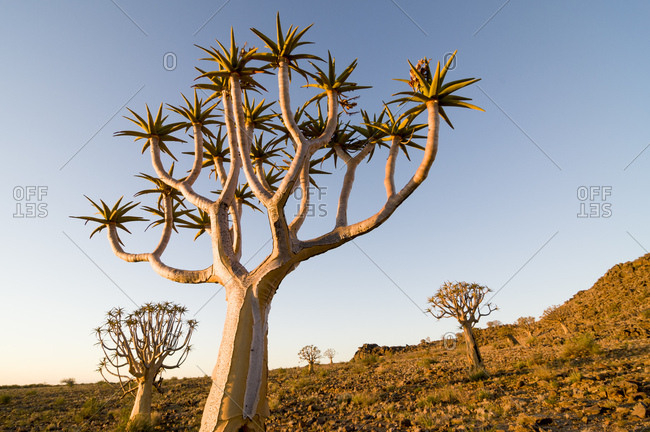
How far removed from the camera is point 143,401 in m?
11.0

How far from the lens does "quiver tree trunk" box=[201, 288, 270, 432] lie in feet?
17.5

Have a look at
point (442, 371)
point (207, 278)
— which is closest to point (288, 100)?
point (207, 278)

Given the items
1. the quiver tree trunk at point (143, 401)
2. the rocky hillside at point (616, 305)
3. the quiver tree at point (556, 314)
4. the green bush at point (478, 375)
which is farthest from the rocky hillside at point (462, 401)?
the quiver tree at point (556, 314)

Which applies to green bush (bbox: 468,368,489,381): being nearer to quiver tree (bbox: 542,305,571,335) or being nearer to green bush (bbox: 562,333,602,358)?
green bush (bbox: 562,333,602,358)

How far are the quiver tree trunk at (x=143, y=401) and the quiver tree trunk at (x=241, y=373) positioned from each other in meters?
6.43

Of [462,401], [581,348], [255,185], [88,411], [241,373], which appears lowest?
[88,411]

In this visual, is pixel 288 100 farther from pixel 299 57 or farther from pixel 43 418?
pixel 43 418

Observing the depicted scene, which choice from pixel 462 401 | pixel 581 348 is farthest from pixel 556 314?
pixel 462 401

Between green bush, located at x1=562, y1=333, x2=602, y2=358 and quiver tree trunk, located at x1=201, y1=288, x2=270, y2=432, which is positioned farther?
green bush, located at x1=562, y1=333, x2=602, y2=358

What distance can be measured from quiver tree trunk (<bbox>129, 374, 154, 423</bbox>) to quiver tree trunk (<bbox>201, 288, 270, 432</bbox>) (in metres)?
6.43

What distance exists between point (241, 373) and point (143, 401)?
8.12 metres

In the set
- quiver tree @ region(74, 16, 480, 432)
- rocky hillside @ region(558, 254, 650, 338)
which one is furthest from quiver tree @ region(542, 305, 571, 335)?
quiver tree @ region(74, 16, 480, 432)

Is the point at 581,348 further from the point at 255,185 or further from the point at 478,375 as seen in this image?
the point at 255,185

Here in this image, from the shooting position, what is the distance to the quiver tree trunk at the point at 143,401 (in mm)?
10141
